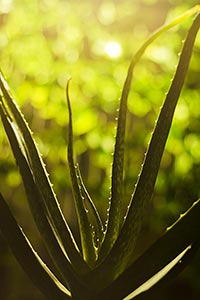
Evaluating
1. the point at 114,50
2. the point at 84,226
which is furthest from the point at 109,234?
the point at 114,50

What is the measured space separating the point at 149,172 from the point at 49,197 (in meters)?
Answer: 0.10

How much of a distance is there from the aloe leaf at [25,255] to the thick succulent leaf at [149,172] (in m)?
0.04

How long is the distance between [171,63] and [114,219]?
7.70ft

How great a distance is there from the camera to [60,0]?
3.46m

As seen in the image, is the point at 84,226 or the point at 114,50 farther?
the point at 114,50

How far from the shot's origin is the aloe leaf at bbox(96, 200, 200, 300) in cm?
47

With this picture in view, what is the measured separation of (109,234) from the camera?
528 millimetres

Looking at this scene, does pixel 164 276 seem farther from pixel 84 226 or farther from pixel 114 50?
pixel 114 50

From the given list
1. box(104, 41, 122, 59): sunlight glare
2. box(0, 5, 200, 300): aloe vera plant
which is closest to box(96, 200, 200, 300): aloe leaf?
box(0, 5, 200, 300): aloe vera plant

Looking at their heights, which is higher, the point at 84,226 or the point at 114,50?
the point at 84,226

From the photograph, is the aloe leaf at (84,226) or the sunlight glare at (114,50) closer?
the aloe leaf at (84,226)

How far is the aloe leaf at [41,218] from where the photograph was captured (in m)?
0.49

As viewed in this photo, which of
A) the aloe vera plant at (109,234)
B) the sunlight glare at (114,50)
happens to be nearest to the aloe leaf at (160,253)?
the aloe vera plant at (109,234)

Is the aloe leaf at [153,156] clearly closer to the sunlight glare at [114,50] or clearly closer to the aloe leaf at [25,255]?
the aloe leaf at [25,255]
